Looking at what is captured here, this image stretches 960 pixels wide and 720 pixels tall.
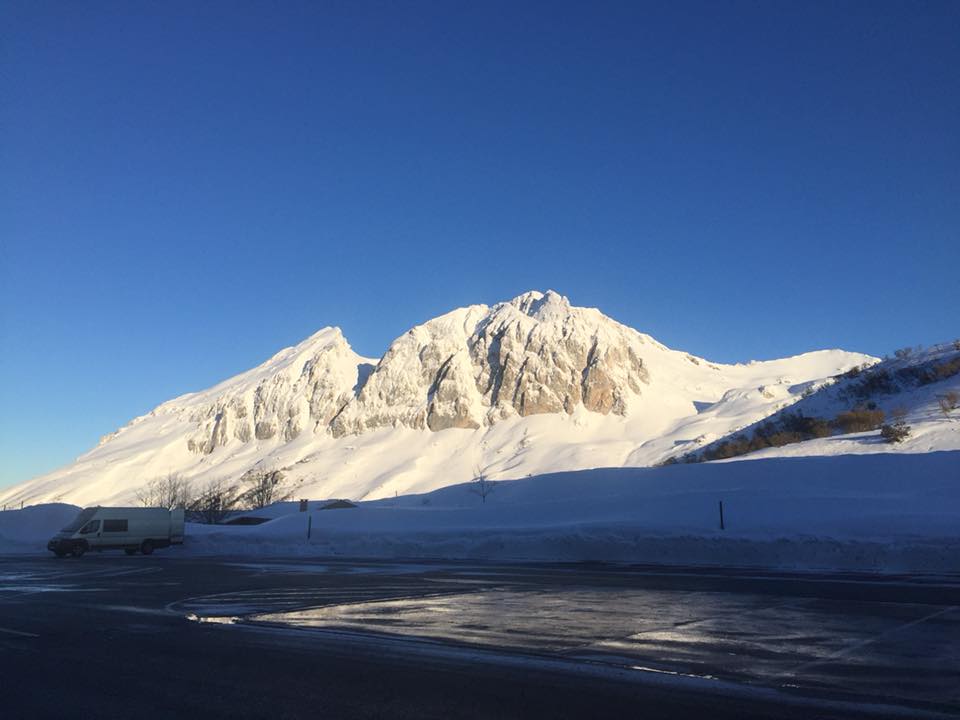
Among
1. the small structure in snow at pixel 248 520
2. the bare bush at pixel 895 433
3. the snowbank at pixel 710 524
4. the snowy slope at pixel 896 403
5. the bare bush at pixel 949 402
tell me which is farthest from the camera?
Result: the small structure in snow at pixel 248 520

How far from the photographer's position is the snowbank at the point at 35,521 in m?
41.7

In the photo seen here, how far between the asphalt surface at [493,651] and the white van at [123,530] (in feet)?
62.7

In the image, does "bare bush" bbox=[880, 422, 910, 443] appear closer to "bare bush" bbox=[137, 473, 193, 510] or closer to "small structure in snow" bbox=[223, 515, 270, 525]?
"small structure in snow" bbox=[223, 515, 270, 525]

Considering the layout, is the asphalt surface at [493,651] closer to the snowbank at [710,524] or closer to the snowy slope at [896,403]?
the snowbank at [710,524]

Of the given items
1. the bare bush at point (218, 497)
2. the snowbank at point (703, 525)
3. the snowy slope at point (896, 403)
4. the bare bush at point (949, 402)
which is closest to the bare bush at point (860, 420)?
the snowy slope at point (896, 403)

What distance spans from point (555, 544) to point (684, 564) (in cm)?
553

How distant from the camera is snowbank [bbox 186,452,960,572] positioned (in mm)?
20203

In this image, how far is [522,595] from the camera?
13453 millimetres

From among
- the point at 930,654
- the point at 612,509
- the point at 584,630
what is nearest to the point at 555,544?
the point at 612,509

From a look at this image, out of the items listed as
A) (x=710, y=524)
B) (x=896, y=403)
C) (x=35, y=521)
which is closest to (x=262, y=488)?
(x=35, y=521)

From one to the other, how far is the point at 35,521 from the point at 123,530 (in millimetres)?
14345

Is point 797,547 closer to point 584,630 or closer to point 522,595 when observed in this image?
point 522,595

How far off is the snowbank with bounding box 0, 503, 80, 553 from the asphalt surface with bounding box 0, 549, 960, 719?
31428 mm

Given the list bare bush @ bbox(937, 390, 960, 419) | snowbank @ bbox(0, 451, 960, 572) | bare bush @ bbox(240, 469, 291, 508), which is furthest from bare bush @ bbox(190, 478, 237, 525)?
bare bush @ bbox(937, 390, 960, 419)
